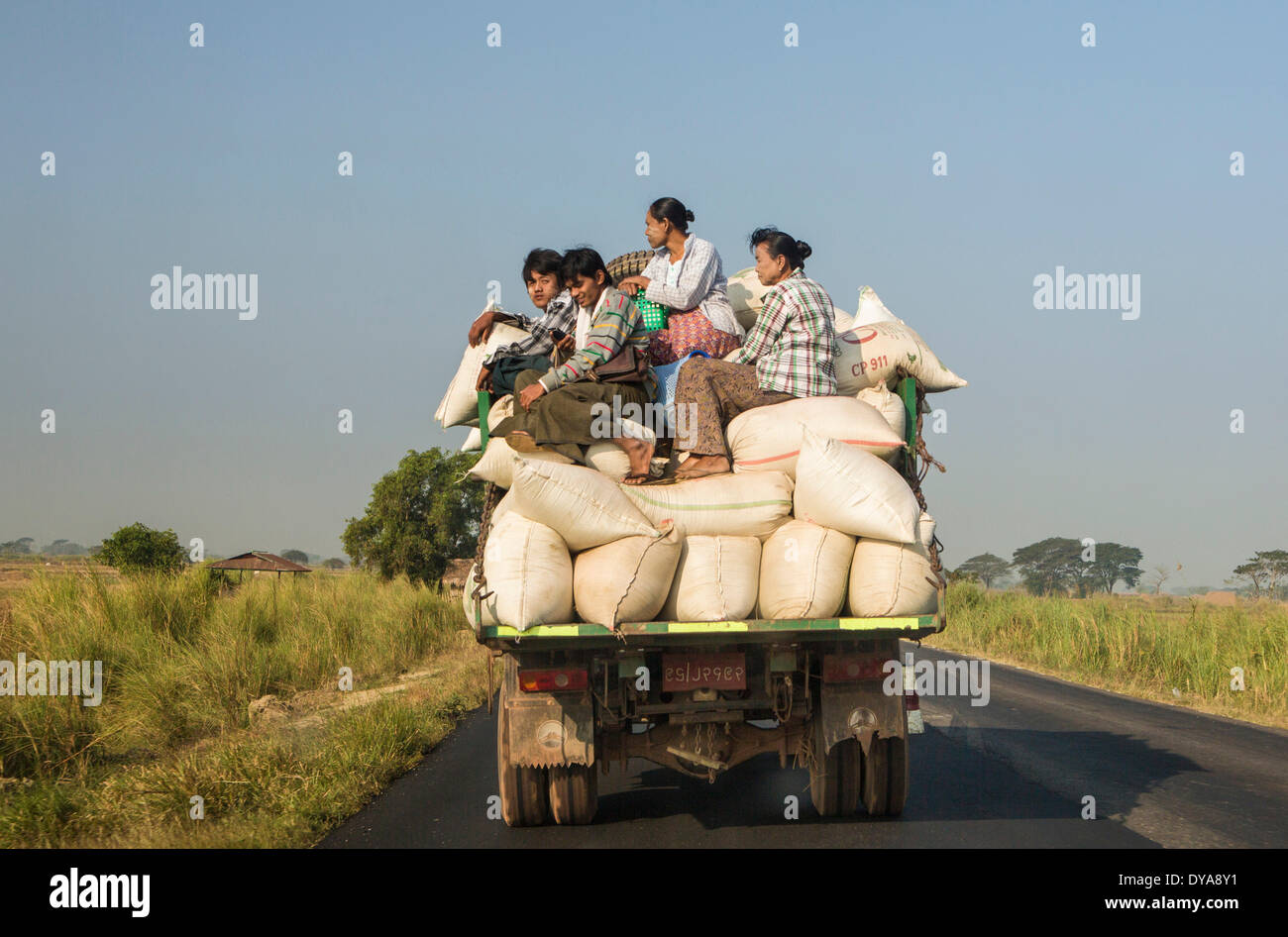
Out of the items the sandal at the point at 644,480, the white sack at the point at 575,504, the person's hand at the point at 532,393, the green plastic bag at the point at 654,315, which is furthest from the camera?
the green plastic bag at the point at 654,315

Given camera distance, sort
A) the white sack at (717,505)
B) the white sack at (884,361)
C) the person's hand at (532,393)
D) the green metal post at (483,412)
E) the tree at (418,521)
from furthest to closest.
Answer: the tree at (418,521), the white sack at (884,361), the green metal post at (483,412), the person's hand at (532,393), the white sack at (717,505)

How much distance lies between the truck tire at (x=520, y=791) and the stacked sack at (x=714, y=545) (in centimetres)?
94

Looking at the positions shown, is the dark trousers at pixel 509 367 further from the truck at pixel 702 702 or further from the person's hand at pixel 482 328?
the truck at pixel 702 702

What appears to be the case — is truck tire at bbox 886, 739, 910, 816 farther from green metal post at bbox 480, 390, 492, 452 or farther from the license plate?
green metal post at bbox 480, 390, 492, 452

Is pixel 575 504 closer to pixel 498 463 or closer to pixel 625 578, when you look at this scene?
pixel 625 578

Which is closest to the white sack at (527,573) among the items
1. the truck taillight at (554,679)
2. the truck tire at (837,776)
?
the truck taillight at (554,679)

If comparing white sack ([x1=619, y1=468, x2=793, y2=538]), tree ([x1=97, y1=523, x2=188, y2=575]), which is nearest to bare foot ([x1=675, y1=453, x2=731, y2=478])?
white sack ([x1=619, y1=468, x2=793, y2=538])

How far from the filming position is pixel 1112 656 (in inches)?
684

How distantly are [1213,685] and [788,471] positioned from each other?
10.4 metres

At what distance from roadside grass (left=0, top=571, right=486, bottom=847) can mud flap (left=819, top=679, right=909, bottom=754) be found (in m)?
2.81

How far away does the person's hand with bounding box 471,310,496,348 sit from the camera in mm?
7570

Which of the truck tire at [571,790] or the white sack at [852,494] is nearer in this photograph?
the white sack at [852,494]

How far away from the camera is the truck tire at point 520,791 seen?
630 centimetres
